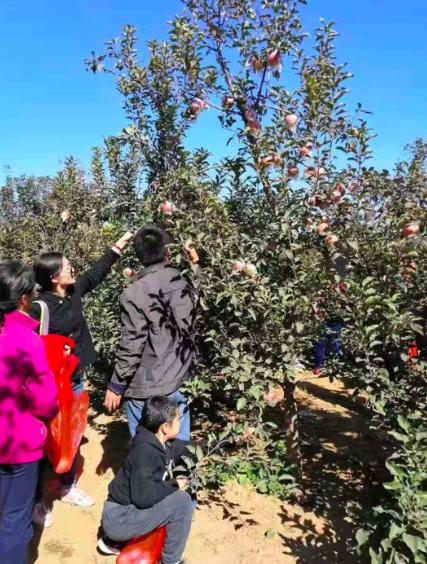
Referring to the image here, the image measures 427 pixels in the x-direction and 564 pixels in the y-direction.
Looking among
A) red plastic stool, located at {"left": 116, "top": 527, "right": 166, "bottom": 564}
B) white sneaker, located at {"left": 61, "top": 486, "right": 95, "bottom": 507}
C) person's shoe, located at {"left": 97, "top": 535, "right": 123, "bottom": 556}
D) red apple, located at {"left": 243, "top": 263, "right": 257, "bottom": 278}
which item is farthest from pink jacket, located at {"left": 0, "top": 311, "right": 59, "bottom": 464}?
white sneaker, located at {"left": 61, "top": 486, "right": 95, "bottom": 507}

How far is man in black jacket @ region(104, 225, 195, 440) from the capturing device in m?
2.69

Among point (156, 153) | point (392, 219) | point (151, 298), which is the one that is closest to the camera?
point (392, 219)

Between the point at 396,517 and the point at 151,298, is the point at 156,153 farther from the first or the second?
the point at 396,517

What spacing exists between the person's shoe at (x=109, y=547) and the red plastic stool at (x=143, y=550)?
20 cm

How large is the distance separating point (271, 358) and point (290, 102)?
1507 mm

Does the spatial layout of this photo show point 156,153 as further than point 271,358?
Yes

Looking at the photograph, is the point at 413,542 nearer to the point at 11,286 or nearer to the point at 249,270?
the point at 249,270

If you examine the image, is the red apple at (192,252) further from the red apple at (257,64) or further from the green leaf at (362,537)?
the green leaf at (362,537)

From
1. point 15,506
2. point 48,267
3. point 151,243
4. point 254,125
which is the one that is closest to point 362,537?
point 15,506

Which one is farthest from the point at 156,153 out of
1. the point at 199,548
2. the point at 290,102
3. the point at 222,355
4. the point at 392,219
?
the point at 199,548

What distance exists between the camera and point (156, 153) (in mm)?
3535

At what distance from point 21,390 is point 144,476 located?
0.74 meters

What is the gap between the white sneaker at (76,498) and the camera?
3.21 m

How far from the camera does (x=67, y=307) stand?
122 inches
